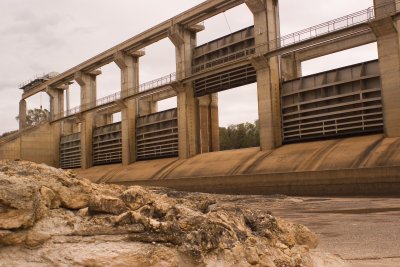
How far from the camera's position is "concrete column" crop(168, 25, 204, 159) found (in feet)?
98.9

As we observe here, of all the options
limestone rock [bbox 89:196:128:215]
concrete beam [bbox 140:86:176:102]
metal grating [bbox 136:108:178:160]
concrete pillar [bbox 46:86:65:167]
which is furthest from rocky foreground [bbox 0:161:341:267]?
concrete pillar [bbox 46:86:65:167]

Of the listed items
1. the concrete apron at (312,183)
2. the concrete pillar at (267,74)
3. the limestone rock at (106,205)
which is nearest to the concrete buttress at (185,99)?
the concrete apron at (312,183)

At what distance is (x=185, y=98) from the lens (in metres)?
30.4

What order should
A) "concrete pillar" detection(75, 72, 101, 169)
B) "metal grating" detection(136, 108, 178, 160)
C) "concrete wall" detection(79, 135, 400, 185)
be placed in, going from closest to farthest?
"concrete wall" detection(79, 135, 400, 185) → "metal grating" detection(136, 108, 178, 160) → "concrete pillar" detection(75, 72, 101, 169)

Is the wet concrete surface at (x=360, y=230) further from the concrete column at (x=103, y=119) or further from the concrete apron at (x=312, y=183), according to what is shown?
the concrete column at (x=103, y=119)

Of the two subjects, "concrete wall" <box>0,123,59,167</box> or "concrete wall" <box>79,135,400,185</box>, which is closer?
"concrete wall" <box>79,135,400,185</box>

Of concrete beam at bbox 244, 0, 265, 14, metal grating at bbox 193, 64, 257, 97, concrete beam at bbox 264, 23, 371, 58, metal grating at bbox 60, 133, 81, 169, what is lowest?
metal grating at bbox 60, 133, 81, 169

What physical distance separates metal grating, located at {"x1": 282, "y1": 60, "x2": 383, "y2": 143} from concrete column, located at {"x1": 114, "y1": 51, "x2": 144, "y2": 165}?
15.4m

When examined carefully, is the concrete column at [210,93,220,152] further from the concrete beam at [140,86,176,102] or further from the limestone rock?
the limestone rock

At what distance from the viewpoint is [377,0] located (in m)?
21.0

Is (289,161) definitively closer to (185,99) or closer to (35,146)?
(185,99)

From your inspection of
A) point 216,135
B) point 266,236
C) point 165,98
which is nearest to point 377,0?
point 216,135

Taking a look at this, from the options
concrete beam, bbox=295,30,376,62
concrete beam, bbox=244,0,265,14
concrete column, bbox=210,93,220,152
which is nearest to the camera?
concrete beam, bbox=295,30,376,62

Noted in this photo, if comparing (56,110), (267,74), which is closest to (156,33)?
(267,74)
